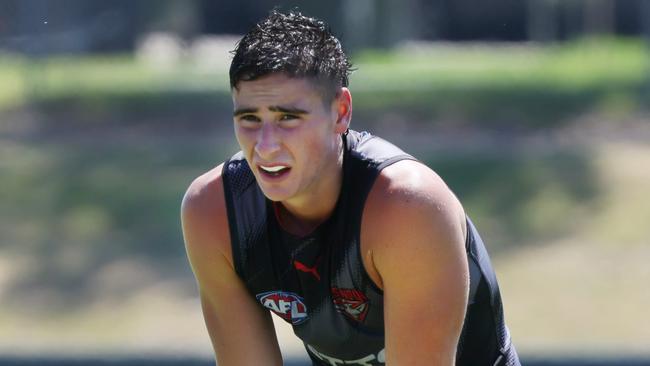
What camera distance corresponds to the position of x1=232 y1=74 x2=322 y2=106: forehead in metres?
2.98

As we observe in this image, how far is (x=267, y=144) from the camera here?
117 inches

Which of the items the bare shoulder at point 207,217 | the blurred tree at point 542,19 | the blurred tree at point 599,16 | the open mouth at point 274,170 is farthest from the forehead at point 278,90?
the blurred tree at point 599,16

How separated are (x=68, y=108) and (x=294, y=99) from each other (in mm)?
7850

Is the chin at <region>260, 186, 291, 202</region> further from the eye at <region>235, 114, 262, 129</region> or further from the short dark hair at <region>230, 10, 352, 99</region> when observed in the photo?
the short dark hair at <region>230, 10, 352, 99</region>

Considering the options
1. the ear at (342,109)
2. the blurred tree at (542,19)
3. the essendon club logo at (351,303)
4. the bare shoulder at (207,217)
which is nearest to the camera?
the ear at (342,109)

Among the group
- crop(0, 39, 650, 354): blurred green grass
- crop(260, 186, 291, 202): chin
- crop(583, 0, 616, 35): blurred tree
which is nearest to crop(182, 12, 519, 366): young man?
crop(260, 186, 291, 202): chin

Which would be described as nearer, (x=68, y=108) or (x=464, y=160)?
(x=464, y=160)

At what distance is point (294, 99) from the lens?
118 inches

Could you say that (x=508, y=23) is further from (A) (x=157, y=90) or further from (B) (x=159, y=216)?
(B) (x=159, y=216)

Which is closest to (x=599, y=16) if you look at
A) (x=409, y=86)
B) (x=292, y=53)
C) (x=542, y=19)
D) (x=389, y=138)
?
(x=542, y=19)

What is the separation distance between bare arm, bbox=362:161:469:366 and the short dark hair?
289 millimetres

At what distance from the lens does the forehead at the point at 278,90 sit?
2.98 m

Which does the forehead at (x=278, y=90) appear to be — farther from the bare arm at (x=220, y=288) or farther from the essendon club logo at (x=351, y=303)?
the essendon club logo at (x=351, y=303)

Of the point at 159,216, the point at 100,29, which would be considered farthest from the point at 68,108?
the point at 159,216
